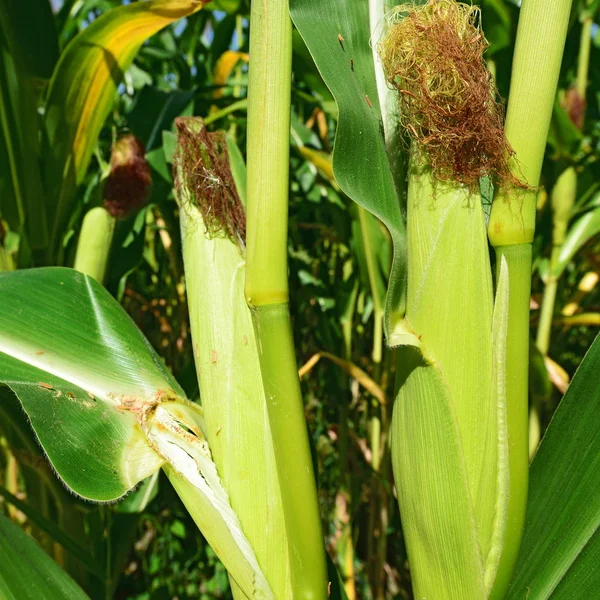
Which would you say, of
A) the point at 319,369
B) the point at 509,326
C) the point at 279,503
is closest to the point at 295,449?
the point at 279,503

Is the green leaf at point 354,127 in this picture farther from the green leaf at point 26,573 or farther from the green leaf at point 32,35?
the green leaf at point 32,35

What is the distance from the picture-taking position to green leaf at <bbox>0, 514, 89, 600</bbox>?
61 centimetres

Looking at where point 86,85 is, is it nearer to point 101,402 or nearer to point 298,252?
point 101,402

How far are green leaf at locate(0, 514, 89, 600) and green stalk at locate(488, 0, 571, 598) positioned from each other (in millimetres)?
439

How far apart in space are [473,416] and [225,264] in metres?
0.31

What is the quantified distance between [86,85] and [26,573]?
30.1 inches

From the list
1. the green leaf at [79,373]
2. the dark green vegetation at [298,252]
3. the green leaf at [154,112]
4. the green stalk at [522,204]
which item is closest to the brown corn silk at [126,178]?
the dark green vegetation at [298,252]

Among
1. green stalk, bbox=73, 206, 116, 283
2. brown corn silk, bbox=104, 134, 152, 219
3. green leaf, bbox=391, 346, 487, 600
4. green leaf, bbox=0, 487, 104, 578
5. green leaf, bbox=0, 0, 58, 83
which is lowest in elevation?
green leaf, bbox=0, 487, 104, 578

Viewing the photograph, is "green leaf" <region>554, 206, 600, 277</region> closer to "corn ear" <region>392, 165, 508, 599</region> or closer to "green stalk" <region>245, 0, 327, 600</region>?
"corn ear" <region>392, 165, 508, 599</region>

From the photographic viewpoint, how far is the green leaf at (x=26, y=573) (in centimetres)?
61

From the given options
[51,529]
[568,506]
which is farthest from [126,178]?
[568,506]

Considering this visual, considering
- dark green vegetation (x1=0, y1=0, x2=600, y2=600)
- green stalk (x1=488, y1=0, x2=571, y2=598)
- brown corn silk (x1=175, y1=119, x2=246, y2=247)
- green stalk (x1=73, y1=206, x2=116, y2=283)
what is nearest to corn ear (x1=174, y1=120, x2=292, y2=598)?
brown corn silk (x1=175, y1=119, x2=246, y2=247)

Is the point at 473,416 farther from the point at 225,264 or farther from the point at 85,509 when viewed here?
the point at 85,509

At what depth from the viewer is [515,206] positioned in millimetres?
575
